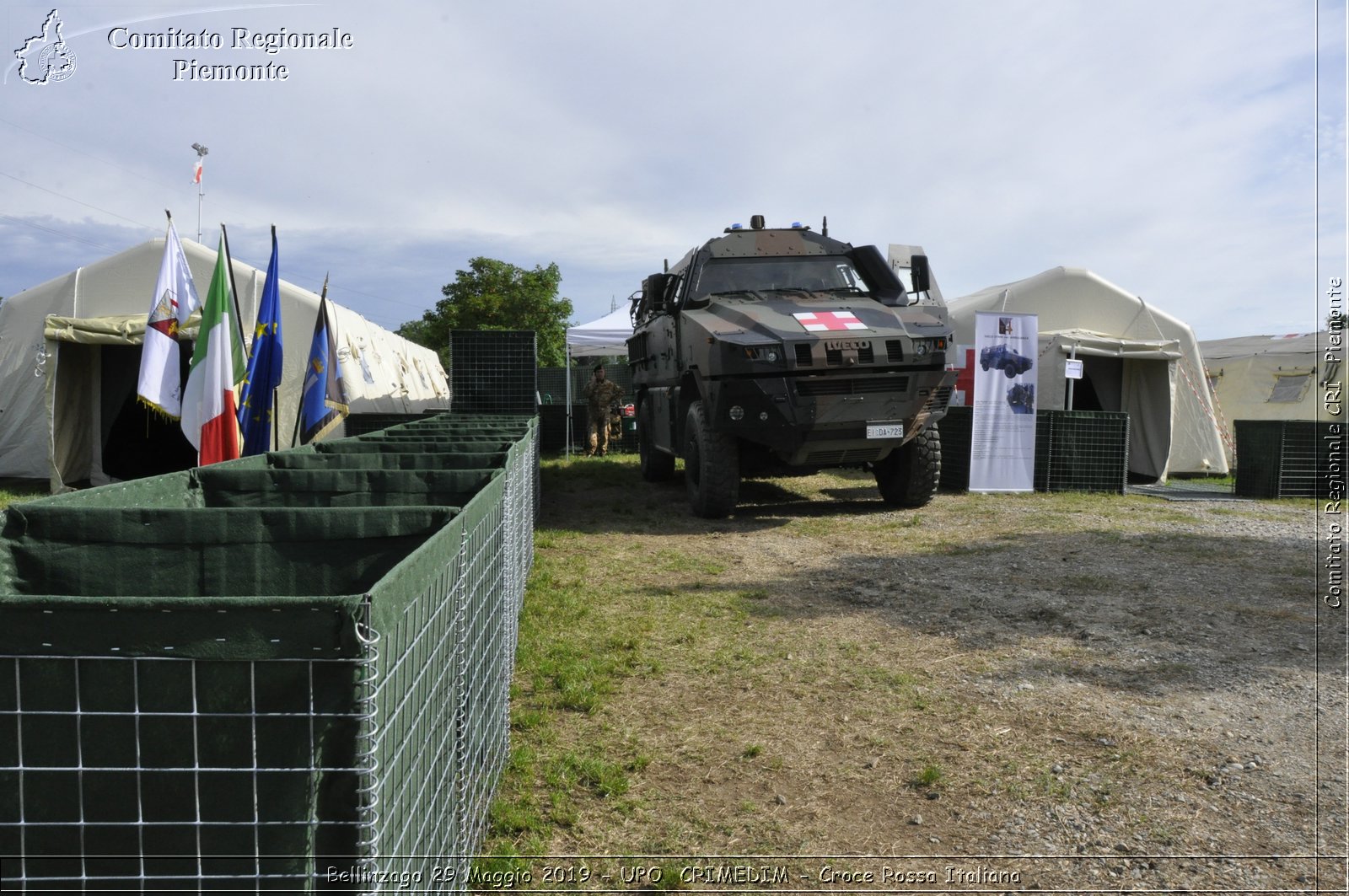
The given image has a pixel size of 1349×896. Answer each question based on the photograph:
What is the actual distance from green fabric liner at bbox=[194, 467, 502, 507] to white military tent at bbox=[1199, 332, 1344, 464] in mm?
17150

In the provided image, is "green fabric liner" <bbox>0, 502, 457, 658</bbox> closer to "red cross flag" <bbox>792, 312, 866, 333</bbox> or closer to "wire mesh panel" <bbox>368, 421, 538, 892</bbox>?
"wire mesh panel" <bbox>368, 421, 538, 892</bbox>

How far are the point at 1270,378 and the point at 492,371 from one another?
52.0ft

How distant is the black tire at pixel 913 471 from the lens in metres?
9.32

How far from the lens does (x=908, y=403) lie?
827 cm

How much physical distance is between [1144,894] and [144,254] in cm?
1387

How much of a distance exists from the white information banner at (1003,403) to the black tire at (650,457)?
378cm

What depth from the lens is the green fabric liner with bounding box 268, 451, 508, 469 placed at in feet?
15.3

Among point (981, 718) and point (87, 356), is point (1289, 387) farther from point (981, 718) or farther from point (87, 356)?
point (87, 356)

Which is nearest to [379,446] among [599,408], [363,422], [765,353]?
[765,353]

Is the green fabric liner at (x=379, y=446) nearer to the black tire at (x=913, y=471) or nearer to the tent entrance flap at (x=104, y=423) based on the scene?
the black tire at (x=913, y=471)

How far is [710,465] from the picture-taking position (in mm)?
8547

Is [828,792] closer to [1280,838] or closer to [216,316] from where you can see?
[1280,838]

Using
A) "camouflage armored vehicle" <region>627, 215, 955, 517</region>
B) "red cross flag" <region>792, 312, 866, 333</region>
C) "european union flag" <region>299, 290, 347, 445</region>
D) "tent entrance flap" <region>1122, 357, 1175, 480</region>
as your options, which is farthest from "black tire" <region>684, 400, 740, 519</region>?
"tent entrance flap" <region>1122, 357, 1175, 480</region>

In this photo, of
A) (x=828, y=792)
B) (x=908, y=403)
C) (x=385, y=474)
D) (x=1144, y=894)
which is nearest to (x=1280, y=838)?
(x=1144, y=894)
